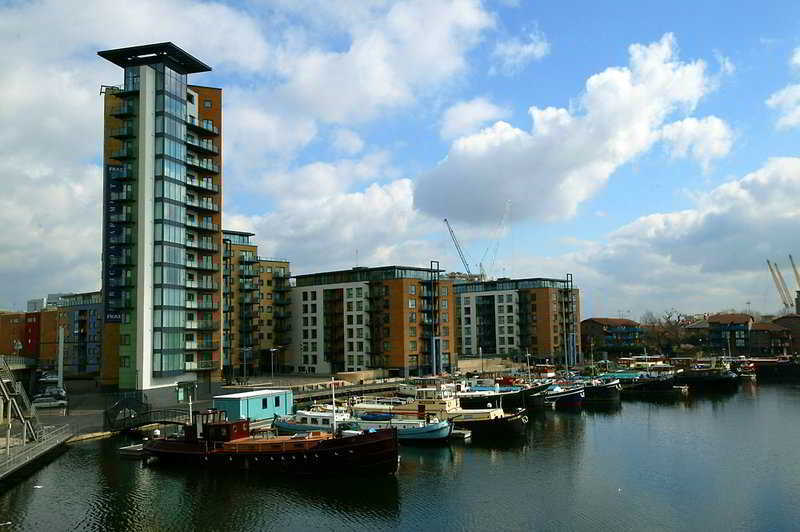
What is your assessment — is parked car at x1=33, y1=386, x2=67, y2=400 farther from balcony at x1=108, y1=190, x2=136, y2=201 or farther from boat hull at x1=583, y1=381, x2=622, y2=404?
boat hull at x1=583, y1=381, x2=622, y2=404

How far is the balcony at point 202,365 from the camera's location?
79.4 meters

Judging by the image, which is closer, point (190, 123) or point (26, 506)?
point (26, 506)

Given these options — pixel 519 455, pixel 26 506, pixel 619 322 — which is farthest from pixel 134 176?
pixel 619 322

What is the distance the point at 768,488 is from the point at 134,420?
55886 millimetres

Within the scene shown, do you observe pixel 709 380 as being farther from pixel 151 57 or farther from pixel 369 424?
pixel 151 57

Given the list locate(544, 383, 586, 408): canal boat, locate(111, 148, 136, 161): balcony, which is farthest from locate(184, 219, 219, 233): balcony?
locate(544, 383, 586, 408): canal boat

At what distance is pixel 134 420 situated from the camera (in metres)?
65.6

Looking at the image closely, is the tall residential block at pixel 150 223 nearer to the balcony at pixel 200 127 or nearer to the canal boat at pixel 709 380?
the balcony at pixel 200 127

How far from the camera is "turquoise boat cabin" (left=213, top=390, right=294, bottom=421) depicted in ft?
205

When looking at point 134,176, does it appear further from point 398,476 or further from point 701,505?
point 701,505

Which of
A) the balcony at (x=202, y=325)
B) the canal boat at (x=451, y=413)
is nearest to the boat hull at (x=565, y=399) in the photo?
the canal boat at (x=451, y=413)

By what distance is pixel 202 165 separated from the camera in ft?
273

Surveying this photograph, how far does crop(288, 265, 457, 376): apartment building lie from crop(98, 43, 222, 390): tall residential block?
132 ft

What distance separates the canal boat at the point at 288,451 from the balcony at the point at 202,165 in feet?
133
